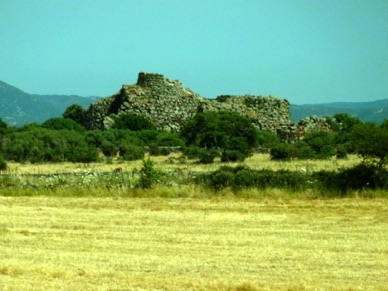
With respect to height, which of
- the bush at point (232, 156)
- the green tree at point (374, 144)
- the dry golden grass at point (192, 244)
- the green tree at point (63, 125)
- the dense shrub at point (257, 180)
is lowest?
the dry golden grass at point (192, 244)

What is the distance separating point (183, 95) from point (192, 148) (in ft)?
76.1

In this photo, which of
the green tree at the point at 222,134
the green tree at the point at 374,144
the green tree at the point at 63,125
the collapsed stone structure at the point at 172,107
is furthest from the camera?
the collapsed stone structure at the point at 172,107

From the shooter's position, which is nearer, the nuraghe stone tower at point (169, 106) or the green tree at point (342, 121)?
the green tree at point (342, 121)

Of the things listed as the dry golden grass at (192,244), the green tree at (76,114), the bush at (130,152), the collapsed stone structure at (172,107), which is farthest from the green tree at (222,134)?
the dry golden grass at (192,244)

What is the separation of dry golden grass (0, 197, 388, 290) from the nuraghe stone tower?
144 ft

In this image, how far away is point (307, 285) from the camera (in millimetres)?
11188

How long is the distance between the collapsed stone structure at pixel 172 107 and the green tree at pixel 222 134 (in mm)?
14637

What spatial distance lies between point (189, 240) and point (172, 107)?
173ft

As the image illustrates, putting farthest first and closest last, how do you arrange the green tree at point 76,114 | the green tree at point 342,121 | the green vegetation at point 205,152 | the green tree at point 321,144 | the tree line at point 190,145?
the green tree at point 76,114, the green tree at point 342,121, the green tree at point 321,144, the tree line at point 190,145, the green vegetation at point 205,152

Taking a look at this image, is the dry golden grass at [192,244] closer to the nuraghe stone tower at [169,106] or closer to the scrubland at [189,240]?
the scrubland at [189,240]

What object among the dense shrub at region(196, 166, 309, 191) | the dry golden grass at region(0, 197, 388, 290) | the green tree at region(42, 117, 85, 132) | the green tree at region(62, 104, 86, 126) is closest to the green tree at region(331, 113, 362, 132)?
the green tree at region(42, 117, 85, 132)

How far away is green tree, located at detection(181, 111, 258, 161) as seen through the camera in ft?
156

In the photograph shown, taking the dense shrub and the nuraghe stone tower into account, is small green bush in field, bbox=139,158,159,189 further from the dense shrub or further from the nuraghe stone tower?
the nuraghe stone tower

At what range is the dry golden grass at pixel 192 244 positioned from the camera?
11633mm
